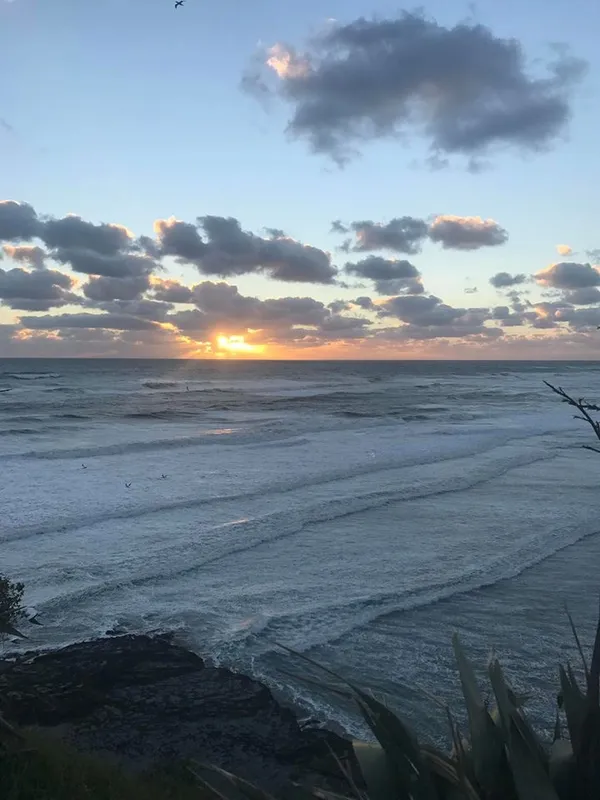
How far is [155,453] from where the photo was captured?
28.9 meters

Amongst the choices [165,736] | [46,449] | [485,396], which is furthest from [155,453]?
[485,396]

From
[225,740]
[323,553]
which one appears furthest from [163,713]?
[323,553]

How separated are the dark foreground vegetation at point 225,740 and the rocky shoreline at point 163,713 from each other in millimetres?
17

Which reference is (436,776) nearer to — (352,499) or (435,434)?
(352,499)

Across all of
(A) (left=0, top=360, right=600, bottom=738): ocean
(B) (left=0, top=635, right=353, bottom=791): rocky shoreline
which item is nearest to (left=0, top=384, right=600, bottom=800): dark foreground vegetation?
(B) (left=0, top=635, right=353, bottom=791): rocky shoreline

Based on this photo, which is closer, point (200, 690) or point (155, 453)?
point (200, 690)

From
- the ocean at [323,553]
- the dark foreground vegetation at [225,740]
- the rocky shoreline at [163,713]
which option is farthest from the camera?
the ocean at [323,553]

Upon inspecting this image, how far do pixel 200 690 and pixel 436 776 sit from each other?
7251mm

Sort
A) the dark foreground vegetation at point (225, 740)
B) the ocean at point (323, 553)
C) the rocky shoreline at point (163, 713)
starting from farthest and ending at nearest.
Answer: the ocean at point (323, 553)
the rocky shoreline at point (163, 713)
the dark foreground vegetation at point (225, 740)

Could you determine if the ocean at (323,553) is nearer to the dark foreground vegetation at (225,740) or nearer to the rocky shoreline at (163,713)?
the dark foreground vegetation at (225,740)

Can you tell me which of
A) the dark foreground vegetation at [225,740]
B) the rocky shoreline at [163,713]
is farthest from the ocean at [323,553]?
the rocky shoreline at [163,713]

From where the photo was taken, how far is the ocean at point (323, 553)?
9508mm

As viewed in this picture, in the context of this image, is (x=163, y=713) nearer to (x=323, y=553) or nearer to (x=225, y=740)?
(x=225, y=740)

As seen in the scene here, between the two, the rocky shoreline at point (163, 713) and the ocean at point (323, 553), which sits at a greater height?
the ocean at point (323, 553)
